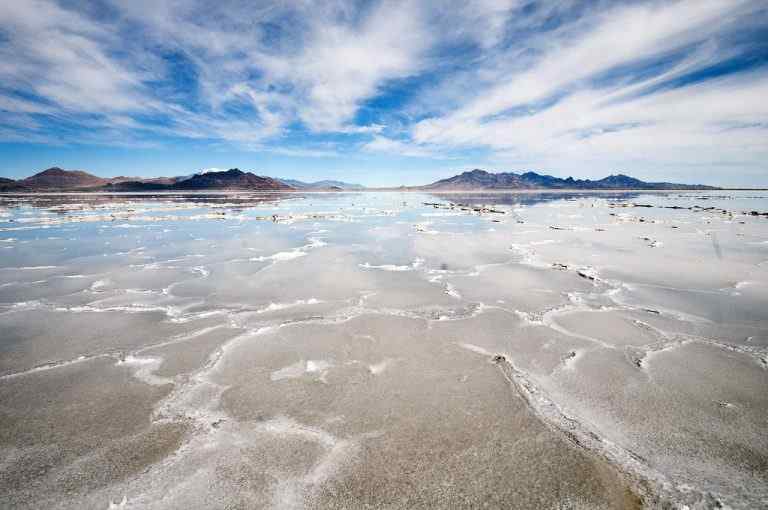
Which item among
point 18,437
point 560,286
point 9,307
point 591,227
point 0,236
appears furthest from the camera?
point 591,227

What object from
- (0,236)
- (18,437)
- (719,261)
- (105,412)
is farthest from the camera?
(0,236)

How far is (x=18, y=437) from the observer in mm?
4008

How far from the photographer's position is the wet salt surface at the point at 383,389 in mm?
3385

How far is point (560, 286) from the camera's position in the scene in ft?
32.1

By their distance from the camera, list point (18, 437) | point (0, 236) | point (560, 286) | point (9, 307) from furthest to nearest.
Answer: point (0, 236), point (560, 286), point (9, 307), point (18, 437)

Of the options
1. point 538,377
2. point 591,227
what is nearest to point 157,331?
point 538,377

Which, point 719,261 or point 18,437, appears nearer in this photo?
point 18,437

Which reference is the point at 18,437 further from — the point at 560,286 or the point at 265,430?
the point at 560,286

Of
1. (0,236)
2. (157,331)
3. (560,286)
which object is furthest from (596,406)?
(0,236)

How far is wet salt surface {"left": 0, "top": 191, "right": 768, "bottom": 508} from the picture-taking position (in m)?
3.38

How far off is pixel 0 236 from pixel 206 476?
23623 millimetres

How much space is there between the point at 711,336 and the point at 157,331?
10218mm

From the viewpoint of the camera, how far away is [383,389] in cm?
496

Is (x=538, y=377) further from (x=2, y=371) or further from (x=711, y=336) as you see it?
(x=2, y=371)
